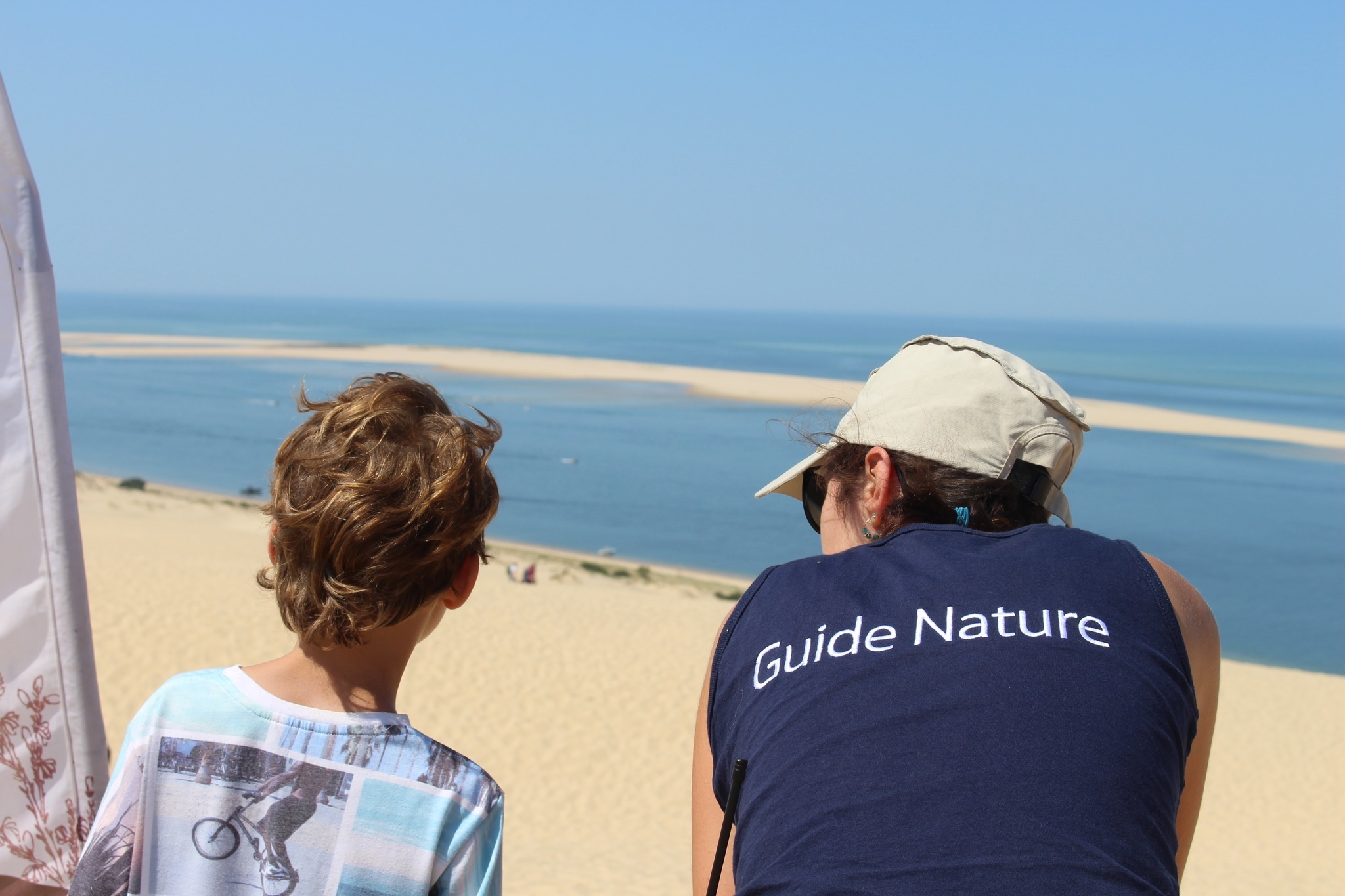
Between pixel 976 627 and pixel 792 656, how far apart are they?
236 mm

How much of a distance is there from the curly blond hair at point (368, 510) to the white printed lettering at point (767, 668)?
41cm

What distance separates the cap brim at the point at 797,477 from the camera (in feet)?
5.90

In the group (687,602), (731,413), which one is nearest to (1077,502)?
(687,602)

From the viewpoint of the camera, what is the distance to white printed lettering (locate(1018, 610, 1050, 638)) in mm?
1298

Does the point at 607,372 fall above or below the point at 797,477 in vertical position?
below

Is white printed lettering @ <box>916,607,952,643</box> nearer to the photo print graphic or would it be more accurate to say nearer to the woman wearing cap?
the woman wearing cap

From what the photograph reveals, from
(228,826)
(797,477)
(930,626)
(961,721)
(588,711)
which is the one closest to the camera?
(961,721)

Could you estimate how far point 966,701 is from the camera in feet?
4.07

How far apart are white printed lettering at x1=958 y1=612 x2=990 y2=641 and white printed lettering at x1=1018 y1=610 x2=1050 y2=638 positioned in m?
0.04

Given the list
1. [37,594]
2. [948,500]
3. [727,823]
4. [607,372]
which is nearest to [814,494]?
[948,500]

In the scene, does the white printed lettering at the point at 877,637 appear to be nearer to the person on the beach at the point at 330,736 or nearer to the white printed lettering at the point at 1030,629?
the white printed lettering at the point at 1030,629

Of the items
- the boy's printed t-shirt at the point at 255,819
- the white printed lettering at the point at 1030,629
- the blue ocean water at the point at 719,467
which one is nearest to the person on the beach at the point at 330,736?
the boy's printed t-shirt at the point at 255,819

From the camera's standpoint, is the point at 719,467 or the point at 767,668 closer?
the point at 767,668

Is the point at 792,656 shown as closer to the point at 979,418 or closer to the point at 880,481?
the point at 880,481
